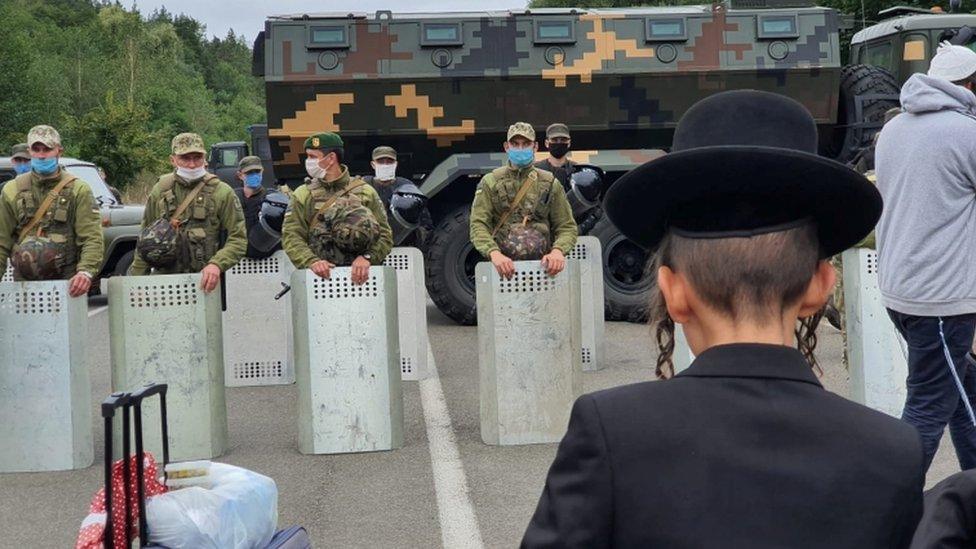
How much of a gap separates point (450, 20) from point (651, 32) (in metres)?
2.00

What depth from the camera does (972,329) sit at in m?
5.22

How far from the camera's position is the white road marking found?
6.06 meters

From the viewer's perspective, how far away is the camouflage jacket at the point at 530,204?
29.5 feet

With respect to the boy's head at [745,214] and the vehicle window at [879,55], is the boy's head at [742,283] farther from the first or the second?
the vehicle window at [879,55]

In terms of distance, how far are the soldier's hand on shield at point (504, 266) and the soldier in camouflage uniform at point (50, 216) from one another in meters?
2.23

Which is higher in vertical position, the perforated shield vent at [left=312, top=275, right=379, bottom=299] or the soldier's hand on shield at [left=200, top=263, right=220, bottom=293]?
the soldier's hand on shield at [left=200, top=263, right=220, bottom=293]

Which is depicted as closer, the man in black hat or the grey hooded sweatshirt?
the man in black hat

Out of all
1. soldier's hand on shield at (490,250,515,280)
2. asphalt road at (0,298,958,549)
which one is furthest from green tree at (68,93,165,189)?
soldier's hand on shield at (490,250,515,280)

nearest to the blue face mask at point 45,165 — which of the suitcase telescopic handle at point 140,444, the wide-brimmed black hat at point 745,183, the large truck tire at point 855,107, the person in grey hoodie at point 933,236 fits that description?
the suitcase telescopic handle at point 140,444

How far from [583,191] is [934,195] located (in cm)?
682

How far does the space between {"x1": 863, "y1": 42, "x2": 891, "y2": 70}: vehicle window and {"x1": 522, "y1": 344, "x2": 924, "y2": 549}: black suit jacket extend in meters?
14.6

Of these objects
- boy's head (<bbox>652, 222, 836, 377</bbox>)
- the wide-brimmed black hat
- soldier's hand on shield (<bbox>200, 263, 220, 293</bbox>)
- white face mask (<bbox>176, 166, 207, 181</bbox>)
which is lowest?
soldier's hand on shield (<bbox>200, 263, 220, 293</bbox>)

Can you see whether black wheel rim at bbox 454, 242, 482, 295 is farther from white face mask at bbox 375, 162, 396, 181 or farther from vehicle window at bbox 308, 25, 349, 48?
vehicle window at bbox 308, 25, 349, 48

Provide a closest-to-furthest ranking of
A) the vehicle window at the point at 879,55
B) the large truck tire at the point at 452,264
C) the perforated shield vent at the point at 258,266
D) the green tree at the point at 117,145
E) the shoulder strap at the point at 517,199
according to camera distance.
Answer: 1. the shoulder strap at the point at 517,199
2. the perforated shield vent at the point at 258,266
3. the large truck tire at the point at 452,264
4. the vehicle window at the point at 879,55
5. the green tree at the point at 117,145
